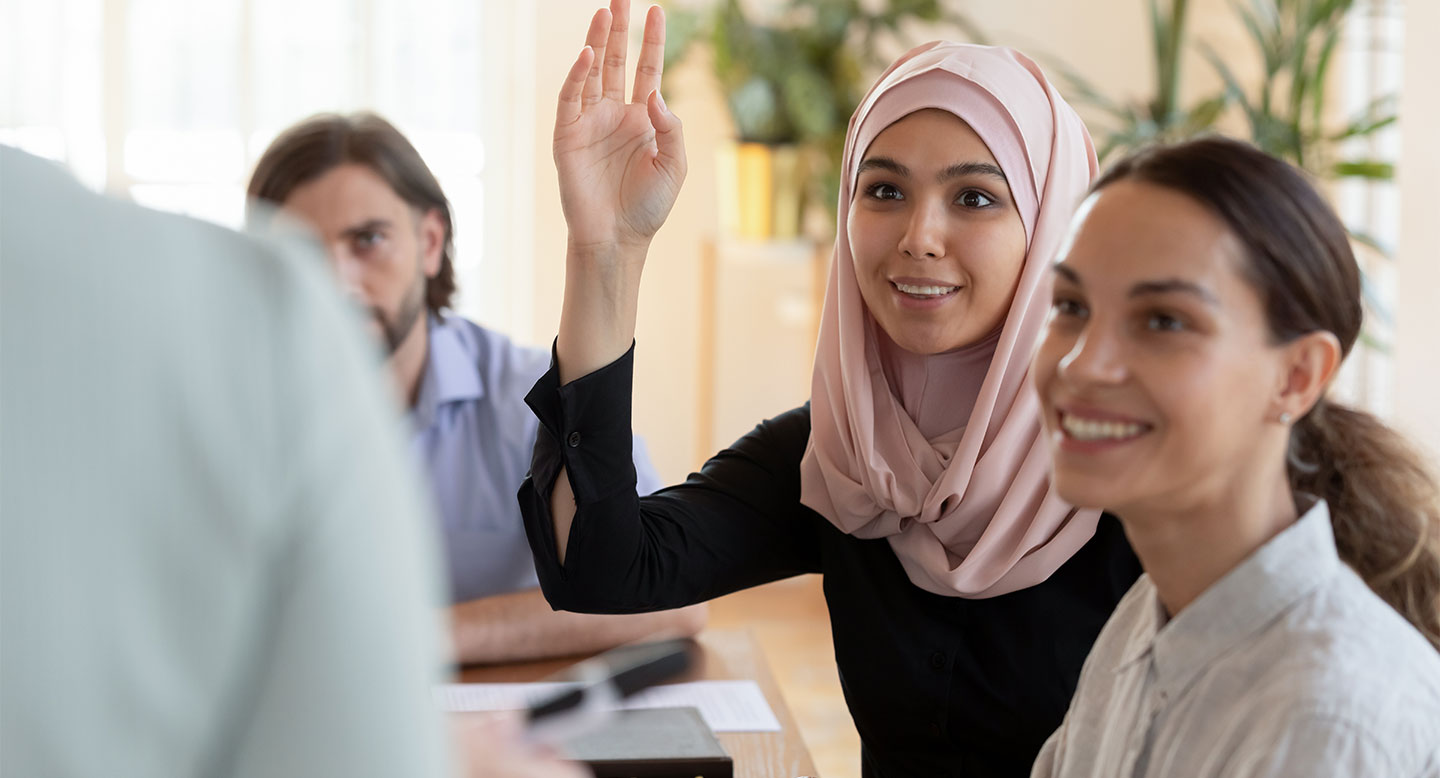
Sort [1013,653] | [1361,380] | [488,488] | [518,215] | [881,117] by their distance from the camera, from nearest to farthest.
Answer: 1. [1013,653]
2. [881,117]
3. [488,488]
4. [1361,380]
5. [518,215]

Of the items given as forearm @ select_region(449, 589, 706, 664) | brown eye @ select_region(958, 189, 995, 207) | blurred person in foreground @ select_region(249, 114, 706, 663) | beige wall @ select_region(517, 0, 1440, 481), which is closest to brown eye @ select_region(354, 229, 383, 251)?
blurred person in foreground @ select_region(249, 114, 706, 663)

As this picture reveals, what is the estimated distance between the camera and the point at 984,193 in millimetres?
1527

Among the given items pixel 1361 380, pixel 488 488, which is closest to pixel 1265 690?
pixel 488 488

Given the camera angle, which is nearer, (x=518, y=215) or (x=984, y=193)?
(x=984, y=193)

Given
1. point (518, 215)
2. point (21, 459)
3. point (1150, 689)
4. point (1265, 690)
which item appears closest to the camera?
point (21, 459)

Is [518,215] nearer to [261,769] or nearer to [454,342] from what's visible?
[454,342]

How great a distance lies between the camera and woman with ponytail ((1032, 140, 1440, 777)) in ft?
3.10

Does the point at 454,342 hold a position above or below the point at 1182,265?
below

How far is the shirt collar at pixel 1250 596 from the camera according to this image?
949 millimetres

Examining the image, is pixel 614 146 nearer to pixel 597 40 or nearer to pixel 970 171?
pixel 597 40

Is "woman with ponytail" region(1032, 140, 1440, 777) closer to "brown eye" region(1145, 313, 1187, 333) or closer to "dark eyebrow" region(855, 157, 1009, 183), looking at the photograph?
"brown eye" region(1145, 313, 1187, 333)

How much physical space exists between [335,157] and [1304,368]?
5.65ft

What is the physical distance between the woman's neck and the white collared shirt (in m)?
0.03

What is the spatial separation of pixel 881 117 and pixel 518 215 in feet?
11.7
